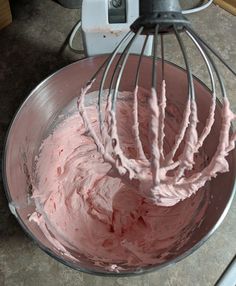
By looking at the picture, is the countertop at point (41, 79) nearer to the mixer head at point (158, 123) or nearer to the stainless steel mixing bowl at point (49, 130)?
the stainless steel mixing bowl at point (49, 130)

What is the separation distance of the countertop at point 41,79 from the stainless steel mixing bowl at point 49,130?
9 centimetres

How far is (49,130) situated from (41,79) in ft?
0.52

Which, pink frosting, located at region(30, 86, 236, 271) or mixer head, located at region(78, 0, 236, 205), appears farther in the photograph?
Answer: pink frosting, located at region(30, 86, 236, 271)

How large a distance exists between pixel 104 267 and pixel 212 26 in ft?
1.94

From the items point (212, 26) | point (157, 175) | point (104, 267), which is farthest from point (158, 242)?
point (212, 26)

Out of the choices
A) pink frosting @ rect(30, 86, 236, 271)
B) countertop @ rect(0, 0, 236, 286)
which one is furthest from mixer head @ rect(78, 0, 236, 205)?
countertop @ rect(0, 0, 236, 286)

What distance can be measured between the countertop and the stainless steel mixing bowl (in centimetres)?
9

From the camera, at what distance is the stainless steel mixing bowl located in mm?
668

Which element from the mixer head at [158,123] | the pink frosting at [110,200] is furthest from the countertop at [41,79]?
the mixer head at [158,123]

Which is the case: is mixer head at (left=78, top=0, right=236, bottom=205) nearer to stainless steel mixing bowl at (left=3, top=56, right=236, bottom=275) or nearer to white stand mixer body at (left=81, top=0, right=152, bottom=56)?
stainless steel mixing bowl at (left=3, top=56, right=236, bottom=275)

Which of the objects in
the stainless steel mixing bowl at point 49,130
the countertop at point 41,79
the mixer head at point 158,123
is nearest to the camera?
the mixer head at point 158,123

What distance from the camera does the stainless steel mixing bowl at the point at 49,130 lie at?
0.67 m

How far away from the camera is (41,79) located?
949mm

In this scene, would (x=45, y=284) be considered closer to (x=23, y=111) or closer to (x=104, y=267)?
(x=104, y=267)
